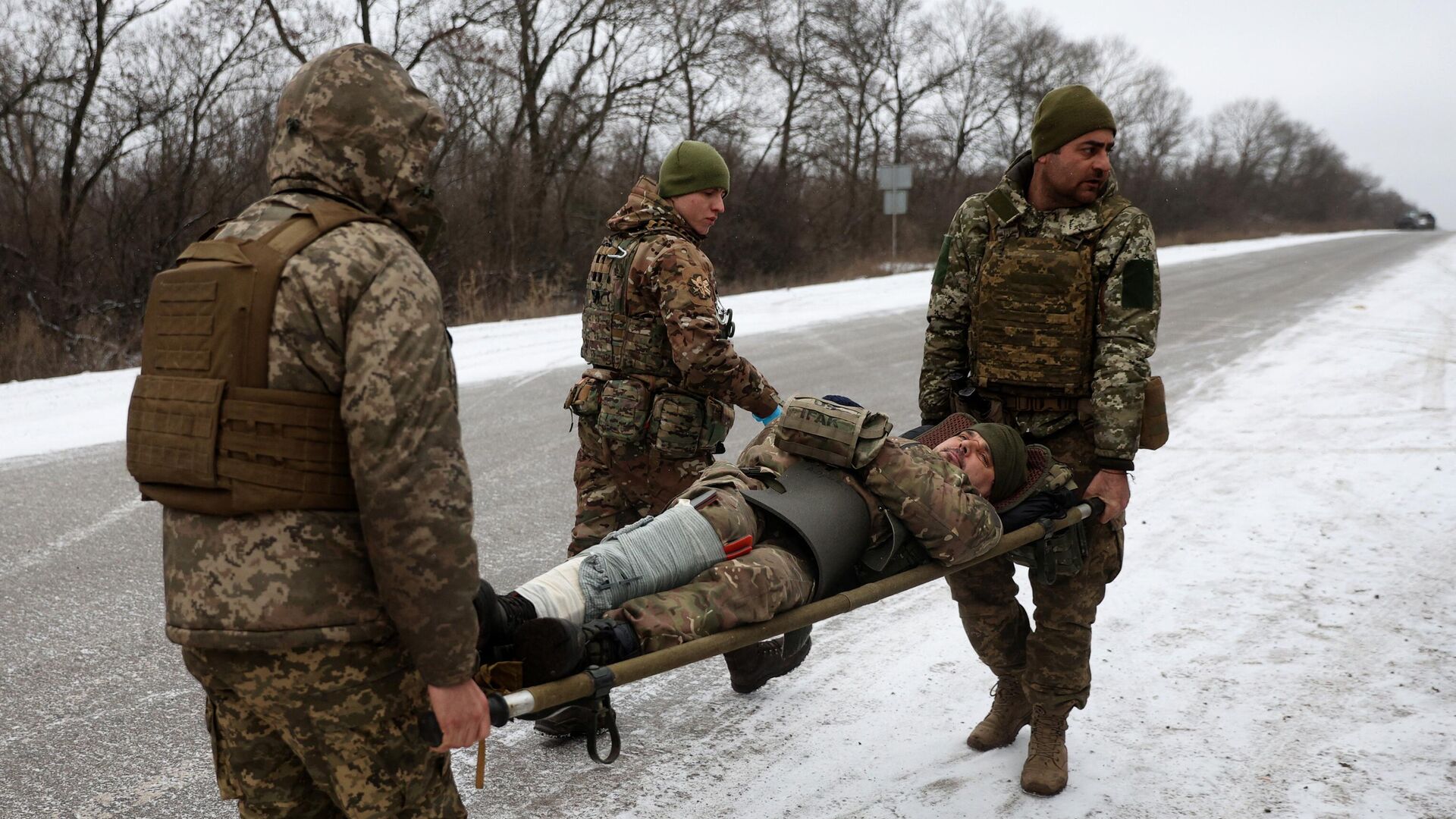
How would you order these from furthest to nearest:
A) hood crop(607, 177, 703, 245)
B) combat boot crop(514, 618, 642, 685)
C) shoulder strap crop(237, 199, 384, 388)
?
hood crop(607, 177, 703, 245), combat boot crop(514, 618, 642, 685), shoulder strap crop(237, 199, 384, 388)

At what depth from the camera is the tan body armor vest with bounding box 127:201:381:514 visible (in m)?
1.84

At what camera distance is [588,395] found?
406cm

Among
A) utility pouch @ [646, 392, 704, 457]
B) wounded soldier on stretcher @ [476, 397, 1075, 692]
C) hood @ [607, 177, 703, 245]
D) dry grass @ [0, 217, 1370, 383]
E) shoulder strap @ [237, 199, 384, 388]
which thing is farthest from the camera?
dry grass @ [0, 217, 1370, 383]

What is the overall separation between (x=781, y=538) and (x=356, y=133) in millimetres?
1813

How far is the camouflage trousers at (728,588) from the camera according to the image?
267 centimetres

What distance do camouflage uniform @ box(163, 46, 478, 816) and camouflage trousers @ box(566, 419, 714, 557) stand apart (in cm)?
199

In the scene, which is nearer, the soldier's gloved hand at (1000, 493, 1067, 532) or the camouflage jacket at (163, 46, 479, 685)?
the camouflage jacket at (163, 46, 479, 685)

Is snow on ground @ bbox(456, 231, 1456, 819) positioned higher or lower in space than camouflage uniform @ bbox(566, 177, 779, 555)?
lower

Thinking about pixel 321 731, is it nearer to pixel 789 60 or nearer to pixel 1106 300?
pixel 1106 300

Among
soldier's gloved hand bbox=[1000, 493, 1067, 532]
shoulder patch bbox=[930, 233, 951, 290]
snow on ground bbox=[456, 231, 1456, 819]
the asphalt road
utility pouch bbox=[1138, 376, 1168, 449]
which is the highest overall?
shoulder patch bbox=[930, 233, 951, 290]

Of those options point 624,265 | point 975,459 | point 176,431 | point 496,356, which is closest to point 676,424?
point 624,265

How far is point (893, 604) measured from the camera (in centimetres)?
495

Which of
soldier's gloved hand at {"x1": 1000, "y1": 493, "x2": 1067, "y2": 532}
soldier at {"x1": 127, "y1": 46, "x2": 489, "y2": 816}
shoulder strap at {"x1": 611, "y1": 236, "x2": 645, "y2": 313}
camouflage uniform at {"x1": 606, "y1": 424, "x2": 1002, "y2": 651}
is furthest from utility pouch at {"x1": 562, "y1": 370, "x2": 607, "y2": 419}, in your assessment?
soldier at {"x1": 127, "y1": 46, "x2": 489, "y2": 816}

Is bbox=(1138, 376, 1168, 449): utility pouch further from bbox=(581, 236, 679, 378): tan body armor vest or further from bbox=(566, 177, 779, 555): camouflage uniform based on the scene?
bbox=(581, 236, 679, 378): tan body armor vest
